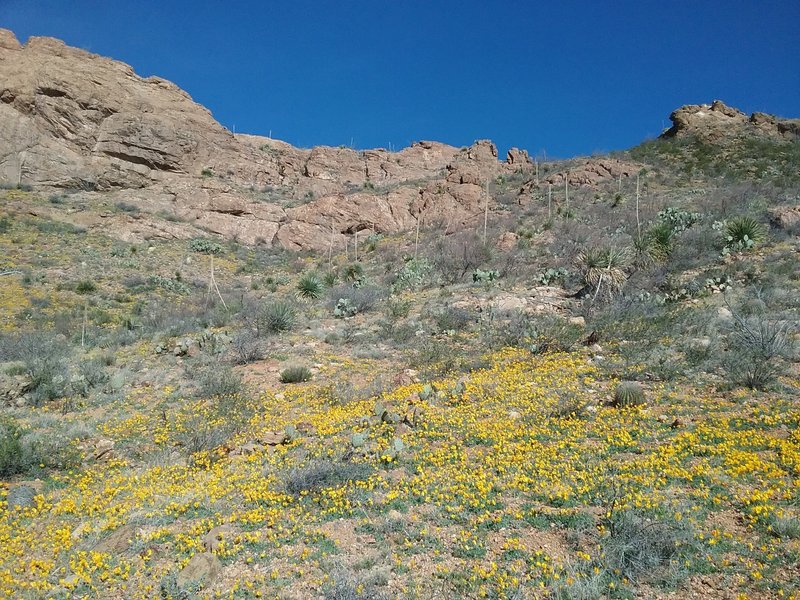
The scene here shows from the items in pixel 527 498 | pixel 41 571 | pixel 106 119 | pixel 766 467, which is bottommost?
pixel 41 571

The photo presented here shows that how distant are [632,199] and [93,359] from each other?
26974 mm

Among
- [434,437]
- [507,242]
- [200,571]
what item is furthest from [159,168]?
[200,571]

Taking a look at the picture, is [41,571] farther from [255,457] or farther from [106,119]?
[106,119]

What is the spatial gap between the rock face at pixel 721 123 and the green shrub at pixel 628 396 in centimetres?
3586

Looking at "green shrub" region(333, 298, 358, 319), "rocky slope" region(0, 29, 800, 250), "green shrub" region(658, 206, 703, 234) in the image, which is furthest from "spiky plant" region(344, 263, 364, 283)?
"green shrub" region(658, 206, 703, 234)

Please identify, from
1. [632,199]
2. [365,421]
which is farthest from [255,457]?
[632,199]

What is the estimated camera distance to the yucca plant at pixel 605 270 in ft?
45.8

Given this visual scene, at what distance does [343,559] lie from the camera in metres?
4.32

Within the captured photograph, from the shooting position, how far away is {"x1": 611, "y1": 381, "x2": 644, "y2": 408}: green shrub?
738 cm

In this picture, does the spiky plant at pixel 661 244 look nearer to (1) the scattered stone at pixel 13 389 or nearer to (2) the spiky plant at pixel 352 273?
(2) the spiky plant at pixel 352 273

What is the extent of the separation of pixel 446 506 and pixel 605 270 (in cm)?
1105

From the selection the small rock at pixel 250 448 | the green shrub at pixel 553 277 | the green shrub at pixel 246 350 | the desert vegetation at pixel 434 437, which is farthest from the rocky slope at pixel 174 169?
the small rock at pixel 250 448

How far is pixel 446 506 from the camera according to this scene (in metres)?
5.07

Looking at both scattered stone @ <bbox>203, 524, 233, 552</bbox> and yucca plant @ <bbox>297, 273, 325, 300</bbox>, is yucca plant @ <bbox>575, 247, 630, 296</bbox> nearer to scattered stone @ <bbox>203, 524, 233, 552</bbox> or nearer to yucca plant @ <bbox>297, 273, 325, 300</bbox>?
yucca plant @ <bbox>297, 273, 325, 300</bbox>
